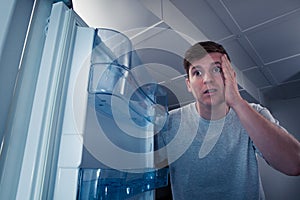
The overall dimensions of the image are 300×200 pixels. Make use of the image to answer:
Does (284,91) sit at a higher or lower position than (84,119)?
higher

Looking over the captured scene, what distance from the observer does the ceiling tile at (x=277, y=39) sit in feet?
4.97

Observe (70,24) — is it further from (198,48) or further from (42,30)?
(198,48)

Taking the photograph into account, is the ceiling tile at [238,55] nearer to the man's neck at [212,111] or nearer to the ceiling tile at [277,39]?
the ceiling tile at [277,39]

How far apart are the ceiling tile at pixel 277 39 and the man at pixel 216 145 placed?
1019mm

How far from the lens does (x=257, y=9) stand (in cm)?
135

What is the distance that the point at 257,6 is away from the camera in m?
1.33

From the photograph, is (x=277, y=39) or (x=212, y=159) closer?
(x=212, y=159)

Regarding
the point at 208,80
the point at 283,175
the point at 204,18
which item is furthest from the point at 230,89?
the point at 283,175

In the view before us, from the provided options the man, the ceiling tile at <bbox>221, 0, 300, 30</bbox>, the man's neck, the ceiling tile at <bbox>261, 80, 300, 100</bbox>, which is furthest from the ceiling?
the man's neck

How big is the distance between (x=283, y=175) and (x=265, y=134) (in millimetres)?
2514

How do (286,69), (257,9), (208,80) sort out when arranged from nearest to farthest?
(208,80), (257,9), (286,69)

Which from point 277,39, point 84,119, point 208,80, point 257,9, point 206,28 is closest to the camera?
point 84,119

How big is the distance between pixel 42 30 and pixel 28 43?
5 cm

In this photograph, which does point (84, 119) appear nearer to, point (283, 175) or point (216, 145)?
point (216, 145)
